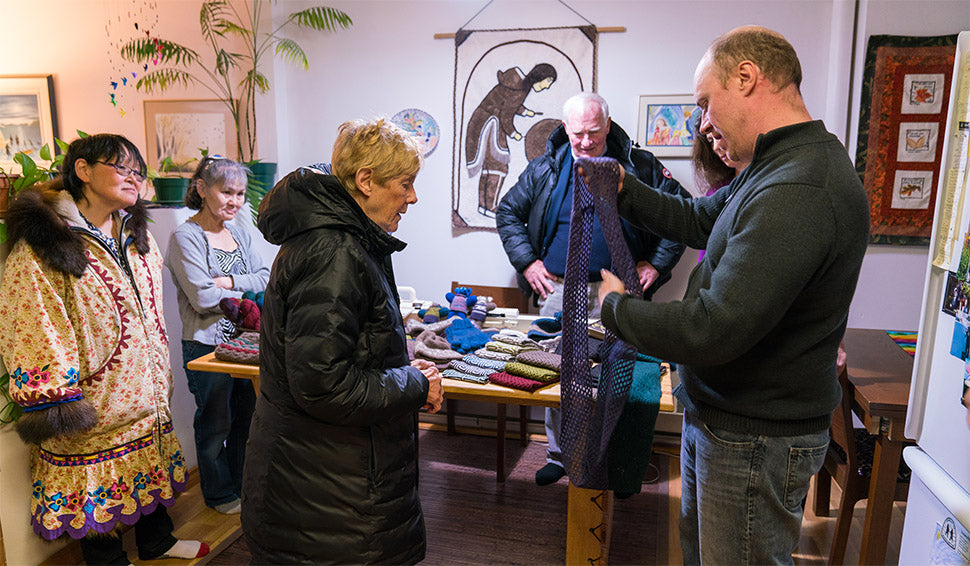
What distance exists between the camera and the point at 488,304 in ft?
9.92

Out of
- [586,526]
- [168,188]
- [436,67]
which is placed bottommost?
[586,526]

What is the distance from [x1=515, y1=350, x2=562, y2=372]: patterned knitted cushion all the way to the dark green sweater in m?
0.76

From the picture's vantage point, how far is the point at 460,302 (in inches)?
113

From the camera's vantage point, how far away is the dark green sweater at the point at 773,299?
1234 mm

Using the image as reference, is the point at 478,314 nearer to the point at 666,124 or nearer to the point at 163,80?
the point at 666,124

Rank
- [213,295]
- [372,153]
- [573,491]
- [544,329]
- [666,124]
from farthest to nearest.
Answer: [666,124], [213,295], [544,329], [573,491], [372,153]

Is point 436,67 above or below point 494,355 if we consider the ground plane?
above

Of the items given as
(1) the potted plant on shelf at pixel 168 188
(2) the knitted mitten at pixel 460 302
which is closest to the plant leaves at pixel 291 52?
(1) the potted plant on shelf at pixel 168 188

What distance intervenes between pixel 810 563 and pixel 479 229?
241cm

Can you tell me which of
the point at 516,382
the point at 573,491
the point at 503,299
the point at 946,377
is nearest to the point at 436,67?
the point at 503,299

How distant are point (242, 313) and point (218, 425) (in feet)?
2.10

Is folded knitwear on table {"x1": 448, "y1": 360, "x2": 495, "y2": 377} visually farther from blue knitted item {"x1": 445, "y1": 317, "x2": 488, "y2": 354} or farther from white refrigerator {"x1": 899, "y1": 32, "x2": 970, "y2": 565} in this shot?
white refrigerator {"x1": 899, "y1": 32, "x2": 970, "y2": 565}

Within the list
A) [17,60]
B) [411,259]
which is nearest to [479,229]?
[411,259]

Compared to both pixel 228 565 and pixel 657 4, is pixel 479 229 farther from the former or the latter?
pixel 228 565
